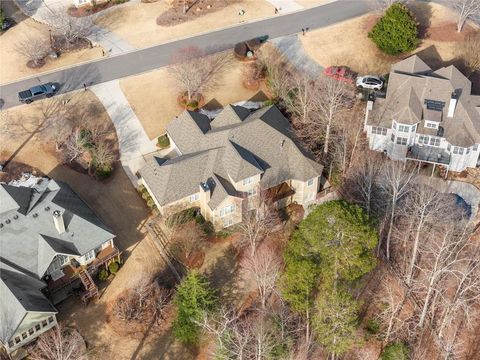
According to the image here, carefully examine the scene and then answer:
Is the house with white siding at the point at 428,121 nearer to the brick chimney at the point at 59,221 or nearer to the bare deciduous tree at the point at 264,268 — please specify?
the bare deciduous tree at the point at 264,268

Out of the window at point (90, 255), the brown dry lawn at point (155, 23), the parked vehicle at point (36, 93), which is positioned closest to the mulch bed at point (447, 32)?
the brown dry lawn at point (155, 23)

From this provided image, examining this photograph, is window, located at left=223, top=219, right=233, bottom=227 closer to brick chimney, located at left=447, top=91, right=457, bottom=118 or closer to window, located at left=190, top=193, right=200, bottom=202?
window, located at left=190, top=193, right=200, bottom=202

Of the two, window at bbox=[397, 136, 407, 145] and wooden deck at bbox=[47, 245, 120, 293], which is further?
window at bbox=[397, 136, 407, 145]

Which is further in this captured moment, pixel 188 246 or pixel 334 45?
pixel 334 45

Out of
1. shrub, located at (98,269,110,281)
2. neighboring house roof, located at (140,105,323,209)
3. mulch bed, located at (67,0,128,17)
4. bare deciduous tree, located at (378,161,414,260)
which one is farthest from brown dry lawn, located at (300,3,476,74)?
shrub, located at (98,269,110,281)

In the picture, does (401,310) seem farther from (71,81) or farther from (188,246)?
(71,81)

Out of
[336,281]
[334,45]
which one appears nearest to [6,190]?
[336,281]
